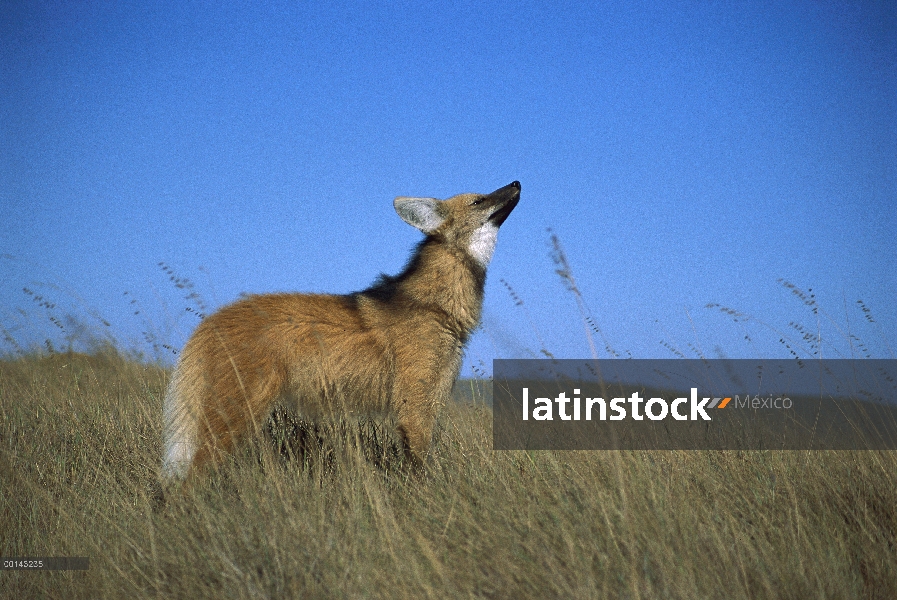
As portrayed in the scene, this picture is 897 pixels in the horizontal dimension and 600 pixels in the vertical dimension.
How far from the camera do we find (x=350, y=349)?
448 cm

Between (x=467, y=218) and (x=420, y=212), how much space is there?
1.26 feet

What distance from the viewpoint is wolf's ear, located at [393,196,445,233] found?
500cm

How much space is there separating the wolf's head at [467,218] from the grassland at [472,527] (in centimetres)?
154

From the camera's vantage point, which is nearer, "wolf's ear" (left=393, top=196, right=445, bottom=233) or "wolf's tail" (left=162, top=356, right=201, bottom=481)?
"wolf's tail" (left=162, top=356, right=201, bottom=481)

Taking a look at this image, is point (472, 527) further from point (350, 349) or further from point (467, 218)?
point (467, 218)

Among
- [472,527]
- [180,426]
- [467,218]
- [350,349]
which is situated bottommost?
[472,527]

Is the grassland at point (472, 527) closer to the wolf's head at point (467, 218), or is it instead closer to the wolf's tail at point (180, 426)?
the wolf's tail at point (180, 426)

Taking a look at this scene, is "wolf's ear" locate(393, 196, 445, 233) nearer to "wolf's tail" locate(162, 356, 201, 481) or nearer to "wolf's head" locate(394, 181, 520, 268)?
"wolf's head" locate(394, 181, 520, 268)

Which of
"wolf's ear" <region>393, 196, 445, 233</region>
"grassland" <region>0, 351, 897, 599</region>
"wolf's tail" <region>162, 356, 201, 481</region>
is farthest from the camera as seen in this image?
"wolf's ear" <region>393, 196, 445, 233</region>

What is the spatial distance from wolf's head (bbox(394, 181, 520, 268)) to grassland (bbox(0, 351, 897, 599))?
1537 mm

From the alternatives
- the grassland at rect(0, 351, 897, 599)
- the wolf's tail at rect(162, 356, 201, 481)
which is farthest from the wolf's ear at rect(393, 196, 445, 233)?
the wolf's tail at rect(162, 356, 201, 481)

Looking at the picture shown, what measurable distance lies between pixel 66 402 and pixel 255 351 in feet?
9.87

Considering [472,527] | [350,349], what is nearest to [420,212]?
[350,349]

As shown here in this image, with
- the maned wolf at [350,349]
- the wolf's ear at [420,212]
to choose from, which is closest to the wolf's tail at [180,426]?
the maned wolf at [350,349]
